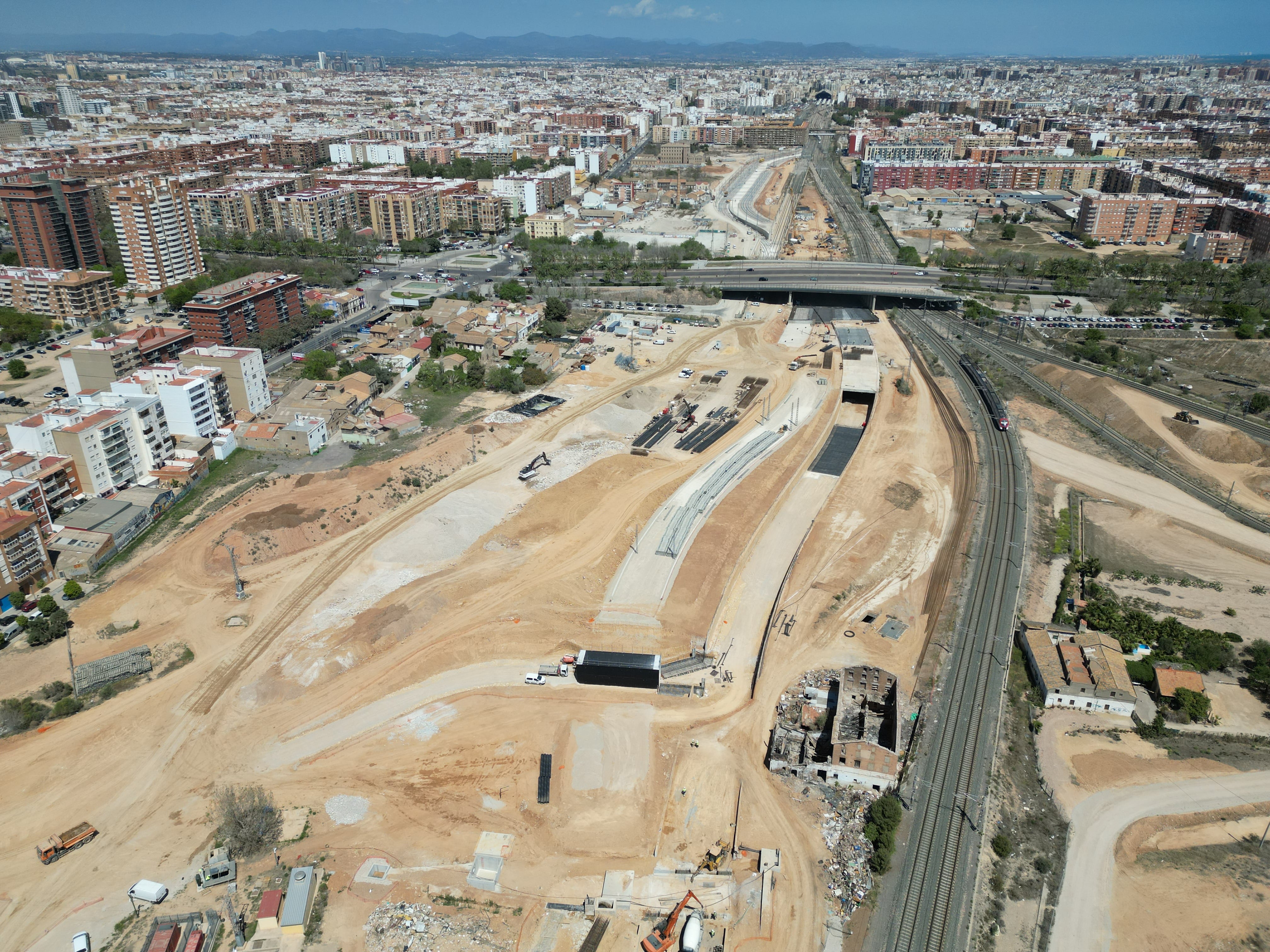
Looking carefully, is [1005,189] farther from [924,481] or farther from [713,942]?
[713,942]

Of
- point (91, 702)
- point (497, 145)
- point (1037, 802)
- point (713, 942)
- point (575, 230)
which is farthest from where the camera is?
point (497, 145)

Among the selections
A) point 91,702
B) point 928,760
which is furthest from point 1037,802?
point 91,702

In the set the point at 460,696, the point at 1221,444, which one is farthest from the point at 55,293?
the point at 1221,444

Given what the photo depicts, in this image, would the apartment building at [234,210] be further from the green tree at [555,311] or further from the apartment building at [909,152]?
the apartment building at [909,152]

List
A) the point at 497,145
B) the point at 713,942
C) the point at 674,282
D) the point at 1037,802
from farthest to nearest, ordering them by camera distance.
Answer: the point at 497,145 < the point at 674,282 < the point at 1037,802 < the point at 713,942

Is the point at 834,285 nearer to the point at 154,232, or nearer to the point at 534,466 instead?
the point at 534,466
